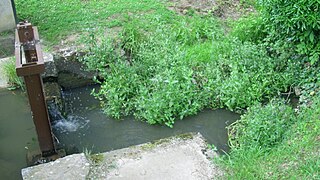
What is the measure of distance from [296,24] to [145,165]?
2.51 metres

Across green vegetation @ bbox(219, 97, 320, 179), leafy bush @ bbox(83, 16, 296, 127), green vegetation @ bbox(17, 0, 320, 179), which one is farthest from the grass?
green vegetation @ bbox(219, 97, 320, 179)

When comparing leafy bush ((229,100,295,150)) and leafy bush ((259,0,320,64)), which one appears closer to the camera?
leafy bush ((229,100,295,150))

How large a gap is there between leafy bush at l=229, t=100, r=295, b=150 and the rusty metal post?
2.02 metres

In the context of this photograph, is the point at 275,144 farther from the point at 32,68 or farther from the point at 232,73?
the point at 32,68

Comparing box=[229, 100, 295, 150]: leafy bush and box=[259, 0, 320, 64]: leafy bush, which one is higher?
box=[259, 0, 320, 64]: leafy bush

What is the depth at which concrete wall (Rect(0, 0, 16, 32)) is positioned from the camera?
25.5ft

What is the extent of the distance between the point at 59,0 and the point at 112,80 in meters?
2.99

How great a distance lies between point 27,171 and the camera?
4672 millimetres

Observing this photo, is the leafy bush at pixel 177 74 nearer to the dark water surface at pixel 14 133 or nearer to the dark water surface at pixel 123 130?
the dark water surface at pixel 123 130

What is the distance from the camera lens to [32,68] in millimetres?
4883

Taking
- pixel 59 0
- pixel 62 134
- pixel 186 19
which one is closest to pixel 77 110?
pixel 62 134

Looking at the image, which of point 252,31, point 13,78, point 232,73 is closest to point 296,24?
point 232,73

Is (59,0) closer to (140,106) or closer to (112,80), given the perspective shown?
(112,80)

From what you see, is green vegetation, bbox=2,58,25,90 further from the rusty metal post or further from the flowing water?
the rusty metal post
